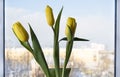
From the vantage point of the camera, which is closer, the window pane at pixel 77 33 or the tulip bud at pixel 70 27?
the tulip bud at pixel 70 27

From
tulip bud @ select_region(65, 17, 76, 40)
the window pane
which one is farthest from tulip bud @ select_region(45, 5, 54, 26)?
the window pane

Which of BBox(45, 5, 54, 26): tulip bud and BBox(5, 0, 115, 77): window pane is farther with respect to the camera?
BBox(5, 0, 115, 77): window pane

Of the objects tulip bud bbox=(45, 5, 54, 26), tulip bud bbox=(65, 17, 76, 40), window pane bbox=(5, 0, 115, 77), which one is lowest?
window pane bbox=(5, 0, 115, 77)

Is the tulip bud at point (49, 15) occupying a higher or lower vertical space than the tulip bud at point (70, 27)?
higher

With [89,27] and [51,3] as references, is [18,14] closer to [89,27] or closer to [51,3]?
[51,3]

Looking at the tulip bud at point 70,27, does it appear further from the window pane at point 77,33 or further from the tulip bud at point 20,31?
the window pane at point 77,33

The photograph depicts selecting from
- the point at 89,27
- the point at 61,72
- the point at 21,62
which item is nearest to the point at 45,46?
the point at 21,62

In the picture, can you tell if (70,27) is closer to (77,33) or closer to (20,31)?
(20,31)

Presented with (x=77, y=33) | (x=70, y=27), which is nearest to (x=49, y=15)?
(x=70, y=27)

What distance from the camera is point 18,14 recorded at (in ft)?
4.65

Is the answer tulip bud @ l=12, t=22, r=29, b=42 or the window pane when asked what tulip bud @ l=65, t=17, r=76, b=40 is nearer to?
tulip bud @ l=12, t=22, r=29, b=42

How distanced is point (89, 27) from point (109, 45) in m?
0.17

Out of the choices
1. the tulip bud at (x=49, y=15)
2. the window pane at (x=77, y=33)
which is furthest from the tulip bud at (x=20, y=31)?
the window pane at (x=77, y=33)

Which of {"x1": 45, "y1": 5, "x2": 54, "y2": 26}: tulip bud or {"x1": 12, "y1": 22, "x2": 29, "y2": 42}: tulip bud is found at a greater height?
{"x1": 45, "y1": 5, "x2": 54, "y2": 26}: tulip bud
